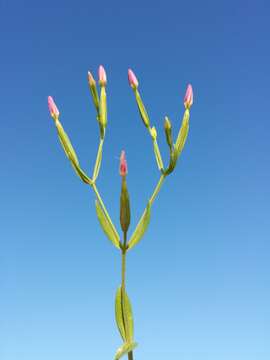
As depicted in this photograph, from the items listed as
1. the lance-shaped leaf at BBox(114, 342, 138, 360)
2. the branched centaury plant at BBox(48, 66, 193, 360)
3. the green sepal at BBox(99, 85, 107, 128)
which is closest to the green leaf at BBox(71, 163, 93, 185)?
the branched centaury plant at BBox(48, 66, 193, 360)

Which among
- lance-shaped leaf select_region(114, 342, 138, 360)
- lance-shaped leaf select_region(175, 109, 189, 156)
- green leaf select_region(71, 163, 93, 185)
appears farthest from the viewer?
lance-shaped leaf select_region(175, 109, 189, 156)

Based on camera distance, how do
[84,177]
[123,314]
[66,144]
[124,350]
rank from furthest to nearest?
[66,144] < [84,177] < [123,314] < [124,350]

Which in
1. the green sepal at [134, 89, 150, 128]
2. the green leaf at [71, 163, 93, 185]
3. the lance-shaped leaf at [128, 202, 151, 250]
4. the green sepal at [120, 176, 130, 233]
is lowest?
the lance-shaped leaf at [128, 202, 151, 250]

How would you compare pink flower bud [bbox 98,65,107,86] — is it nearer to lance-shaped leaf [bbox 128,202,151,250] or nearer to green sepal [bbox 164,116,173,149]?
green sepal [bbox 164,116,173,149]

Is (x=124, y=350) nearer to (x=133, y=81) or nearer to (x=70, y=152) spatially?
(x=70, y=152)

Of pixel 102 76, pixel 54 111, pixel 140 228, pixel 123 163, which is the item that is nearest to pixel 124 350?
pixel 140 228

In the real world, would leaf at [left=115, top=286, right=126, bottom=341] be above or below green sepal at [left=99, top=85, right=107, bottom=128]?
below

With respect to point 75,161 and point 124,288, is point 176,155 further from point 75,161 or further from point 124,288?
point 124,288

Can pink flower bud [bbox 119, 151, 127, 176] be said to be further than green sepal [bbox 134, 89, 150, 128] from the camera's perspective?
No

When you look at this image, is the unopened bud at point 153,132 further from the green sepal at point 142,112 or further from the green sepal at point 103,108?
the green sepal at point 103,108
